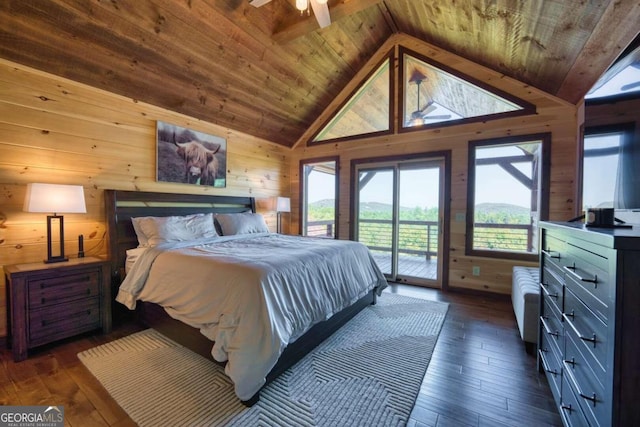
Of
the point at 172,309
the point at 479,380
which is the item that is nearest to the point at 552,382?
the point at 479,380

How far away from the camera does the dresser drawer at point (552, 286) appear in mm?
1493

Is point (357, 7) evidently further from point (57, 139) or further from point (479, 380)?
point (479, 380)

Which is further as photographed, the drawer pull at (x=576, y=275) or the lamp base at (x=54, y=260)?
the lamp base at (x=54, y=260)

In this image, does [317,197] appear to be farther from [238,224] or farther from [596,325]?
[596,325]

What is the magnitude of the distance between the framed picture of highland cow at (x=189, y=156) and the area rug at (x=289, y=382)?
205 centimetres

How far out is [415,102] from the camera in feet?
14.1

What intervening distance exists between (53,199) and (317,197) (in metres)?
3.84

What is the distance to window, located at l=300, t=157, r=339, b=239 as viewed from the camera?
519cm

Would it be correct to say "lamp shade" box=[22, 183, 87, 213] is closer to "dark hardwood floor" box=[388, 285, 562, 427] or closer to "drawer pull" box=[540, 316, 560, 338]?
"dark hardwood floor" box=[388, 285, 562, 427]

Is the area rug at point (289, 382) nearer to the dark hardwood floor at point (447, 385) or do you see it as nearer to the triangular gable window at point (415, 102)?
the dark hardwood floor at point (447, 385)

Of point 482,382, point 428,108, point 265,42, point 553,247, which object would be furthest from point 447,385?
point 265,42

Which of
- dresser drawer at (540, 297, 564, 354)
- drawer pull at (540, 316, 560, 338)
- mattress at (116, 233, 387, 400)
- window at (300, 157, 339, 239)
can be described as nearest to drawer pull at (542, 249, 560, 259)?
dresser drawer at (540, 297, 564, 354)

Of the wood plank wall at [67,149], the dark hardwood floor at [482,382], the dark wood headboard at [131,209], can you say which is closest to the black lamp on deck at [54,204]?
the wood plank wall at [67,149]

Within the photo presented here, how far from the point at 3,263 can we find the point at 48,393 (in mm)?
1424
